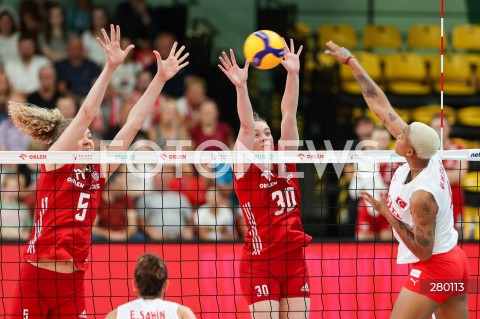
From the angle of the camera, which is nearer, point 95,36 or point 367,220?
point 367,220

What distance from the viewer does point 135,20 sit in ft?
50.8

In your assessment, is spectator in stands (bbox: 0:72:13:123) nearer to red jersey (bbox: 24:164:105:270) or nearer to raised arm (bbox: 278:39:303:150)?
red jersey (bbox: 24:164:105:270)

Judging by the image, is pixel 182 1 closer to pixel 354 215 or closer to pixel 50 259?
pixel 354 215

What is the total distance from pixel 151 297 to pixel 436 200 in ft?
7.28

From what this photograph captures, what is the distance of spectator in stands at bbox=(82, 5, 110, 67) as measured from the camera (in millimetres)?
15195

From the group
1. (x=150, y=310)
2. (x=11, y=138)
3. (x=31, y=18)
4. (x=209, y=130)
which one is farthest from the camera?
(x=31, y=18)

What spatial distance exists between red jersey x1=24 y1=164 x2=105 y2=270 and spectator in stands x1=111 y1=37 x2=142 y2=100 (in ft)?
23.1

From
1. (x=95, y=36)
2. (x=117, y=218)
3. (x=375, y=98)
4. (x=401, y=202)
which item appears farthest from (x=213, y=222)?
(x=401, y=202)

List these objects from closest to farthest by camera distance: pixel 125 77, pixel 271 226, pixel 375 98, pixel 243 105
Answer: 1. pixel 375 98
2. pixel 243 105
3. pixel 271 226
4. pixel 125 77

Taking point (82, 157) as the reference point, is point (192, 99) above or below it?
above

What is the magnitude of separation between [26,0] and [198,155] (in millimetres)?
8532

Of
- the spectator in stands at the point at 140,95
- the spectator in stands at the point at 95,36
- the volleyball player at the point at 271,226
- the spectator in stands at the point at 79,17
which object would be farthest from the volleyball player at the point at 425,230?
the spectator in stands at the point at 79,17

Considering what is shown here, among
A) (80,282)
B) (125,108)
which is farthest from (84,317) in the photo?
(125,108)

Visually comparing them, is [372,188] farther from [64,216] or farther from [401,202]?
[64,216]
